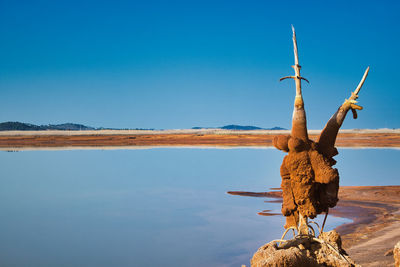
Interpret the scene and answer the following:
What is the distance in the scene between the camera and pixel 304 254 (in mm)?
5855

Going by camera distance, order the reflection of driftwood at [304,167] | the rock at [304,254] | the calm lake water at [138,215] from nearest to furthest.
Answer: the rock at [304,254] → the reflection of driftwood at [304,167] → the calm lake water at [138,215]

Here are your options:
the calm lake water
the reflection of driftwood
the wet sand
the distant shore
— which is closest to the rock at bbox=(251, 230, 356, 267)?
the reflection of driftwood

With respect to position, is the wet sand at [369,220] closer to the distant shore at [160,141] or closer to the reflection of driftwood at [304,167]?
the reflection of driftwood at [304,167]

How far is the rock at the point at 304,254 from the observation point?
5328 mm

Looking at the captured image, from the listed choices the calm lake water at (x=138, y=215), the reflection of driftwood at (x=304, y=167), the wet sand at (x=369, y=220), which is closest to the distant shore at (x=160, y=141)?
the calm lake water at (x=138, y=215)

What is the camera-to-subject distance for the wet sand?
10.5 metres

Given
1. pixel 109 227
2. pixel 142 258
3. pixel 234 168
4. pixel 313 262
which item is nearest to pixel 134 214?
pixel 109 227

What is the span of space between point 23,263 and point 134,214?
5.84 m

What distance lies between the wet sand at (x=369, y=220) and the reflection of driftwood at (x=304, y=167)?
116 inches

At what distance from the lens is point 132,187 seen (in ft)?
76.9

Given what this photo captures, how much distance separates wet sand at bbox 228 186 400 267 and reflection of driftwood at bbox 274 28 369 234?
2.94m

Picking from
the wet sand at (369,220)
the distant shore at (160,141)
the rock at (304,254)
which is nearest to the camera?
the rock at (304,254)

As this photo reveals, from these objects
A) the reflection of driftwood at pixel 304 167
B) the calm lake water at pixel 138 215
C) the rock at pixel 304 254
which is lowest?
the calm lake water at pixel 138 215

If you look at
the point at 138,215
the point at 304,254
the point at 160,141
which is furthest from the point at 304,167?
the point at 160,141
